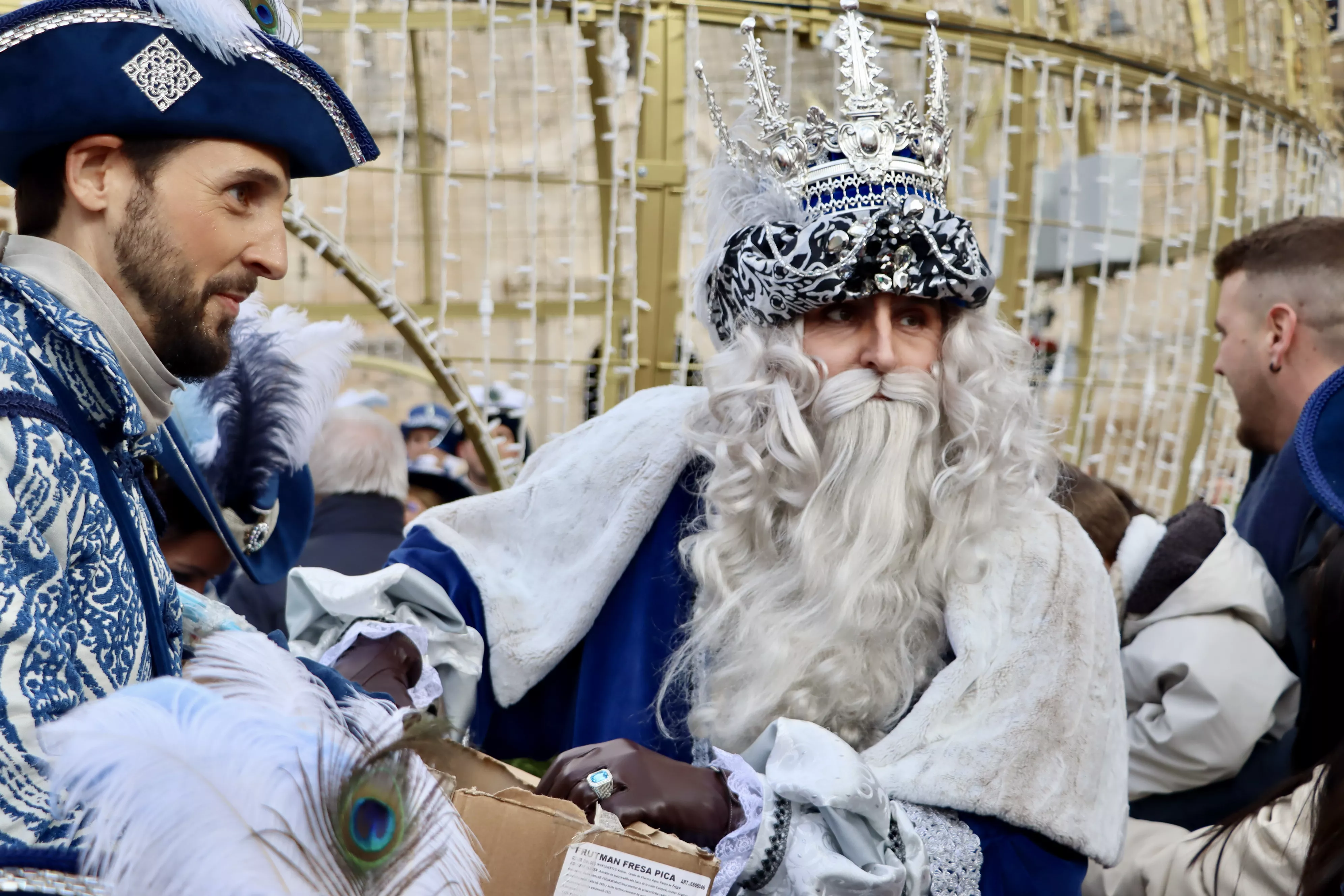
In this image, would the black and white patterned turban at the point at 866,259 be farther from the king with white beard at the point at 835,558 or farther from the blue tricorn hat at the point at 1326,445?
the blue tricorn hat at the point at 1326,445

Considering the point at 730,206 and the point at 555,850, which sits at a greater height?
the point at 730,206

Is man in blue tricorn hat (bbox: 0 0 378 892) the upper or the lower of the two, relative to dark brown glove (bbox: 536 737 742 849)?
upper

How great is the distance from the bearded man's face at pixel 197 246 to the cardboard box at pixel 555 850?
558mm

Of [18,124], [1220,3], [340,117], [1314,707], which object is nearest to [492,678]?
[340,117]

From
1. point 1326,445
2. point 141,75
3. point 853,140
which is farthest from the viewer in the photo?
point 853,140

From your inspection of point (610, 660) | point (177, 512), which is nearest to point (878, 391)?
point (610, 660)

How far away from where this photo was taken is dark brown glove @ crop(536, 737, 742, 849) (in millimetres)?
1632

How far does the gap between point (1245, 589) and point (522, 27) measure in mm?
2266

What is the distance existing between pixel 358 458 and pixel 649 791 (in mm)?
1924

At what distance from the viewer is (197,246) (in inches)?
55.4

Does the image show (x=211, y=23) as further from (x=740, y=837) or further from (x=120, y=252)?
(x=740, y=837)

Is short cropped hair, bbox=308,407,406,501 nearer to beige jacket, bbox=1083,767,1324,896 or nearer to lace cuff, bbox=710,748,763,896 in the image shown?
lace cuff, bbox=710,748,763,896

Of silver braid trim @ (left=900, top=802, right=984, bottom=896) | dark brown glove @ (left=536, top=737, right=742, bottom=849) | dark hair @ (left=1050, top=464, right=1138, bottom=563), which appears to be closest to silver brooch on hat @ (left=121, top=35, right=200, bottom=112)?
dark brown glove @ (left=536, top=737, right=742, bottom=849)

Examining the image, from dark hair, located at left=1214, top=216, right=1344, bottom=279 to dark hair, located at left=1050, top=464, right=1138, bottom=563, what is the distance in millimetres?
705
